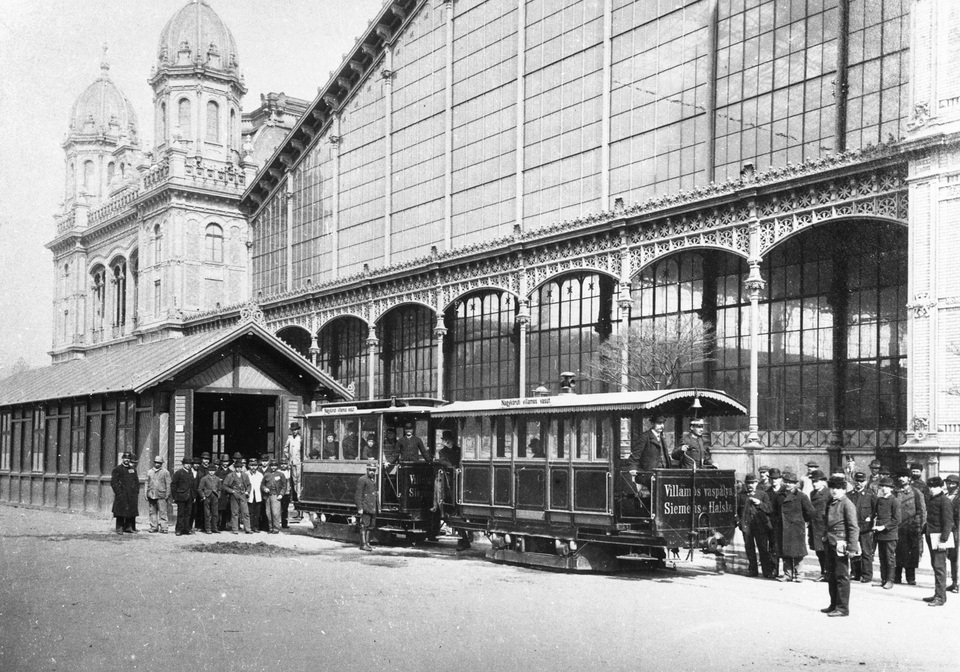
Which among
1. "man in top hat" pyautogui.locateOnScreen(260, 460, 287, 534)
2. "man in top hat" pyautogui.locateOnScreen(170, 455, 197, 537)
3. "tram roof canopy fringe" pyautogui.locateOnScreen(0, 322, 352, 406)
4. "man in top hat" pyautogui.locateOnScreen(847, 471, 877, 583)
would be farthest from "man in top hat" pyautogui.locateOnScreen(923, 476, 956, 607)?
"tram roof canopy fringe" pyautogui.locateOnScreen(0, 322, 352, 406)

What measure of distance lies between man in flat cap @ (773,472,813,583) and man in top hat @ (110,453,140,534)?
13497 mm

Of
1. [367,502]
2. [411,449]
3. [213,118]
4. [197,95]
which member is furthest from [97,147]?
[367,502]

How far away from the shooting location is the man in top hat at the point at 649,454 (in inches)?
578

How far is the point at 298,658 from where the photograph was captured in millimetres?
9086

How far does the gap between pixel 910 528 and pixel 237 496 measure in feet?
44.8

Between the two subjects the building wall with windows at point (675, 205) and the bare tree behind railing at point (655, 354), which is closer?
the building wall with windows at point (675, 205)

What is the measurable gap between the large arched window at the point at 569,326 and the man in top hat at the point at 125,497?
14.6 metres

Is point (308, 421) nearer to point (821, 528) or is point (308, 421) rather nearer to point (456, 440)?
point (456, 440)

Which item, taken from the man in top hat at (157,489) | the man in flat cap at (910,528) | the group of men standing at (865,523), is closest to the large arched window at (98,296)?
the man in top hat at (157,489)

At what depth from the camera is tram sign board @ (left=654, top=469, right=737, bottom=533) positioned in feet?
47.0

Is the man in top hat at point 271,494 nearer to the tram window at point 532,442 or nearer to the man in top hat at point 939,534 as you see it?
the tram window at point 532,442

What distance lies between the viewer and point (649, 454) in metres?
14.7

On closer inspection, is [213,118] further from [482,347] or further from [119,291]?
[482,347]

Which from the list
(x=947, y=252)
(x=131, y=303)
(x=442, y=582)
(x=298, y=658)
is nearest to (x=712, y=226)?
(x=947, y=252)
